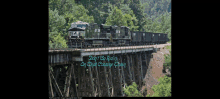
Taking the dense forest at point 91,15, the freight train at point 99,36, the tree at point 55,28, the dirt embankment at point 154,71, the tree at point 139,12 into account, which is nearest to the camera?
the freight train at point 99,36

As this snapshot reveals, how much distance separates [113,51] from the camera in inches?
1008

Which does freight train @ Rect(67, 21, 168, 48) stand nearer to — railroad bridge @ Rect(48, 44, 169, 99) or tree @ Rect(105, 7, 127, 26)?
railroad bridge @ Rect(48, 44, 169, 99)

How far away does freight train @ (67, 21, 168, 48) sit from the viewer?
102 ft

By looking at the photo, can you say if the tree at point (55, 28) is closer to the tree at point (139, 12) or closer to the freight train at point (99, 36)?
the freight train at point (99, 36)

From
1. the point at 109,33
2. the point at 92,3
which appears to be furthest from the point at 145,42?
the point at 92,3

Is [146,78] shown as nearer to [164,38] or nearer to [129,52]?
[129,52]

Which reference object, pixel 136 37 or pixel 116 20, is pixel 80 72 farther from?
pixel 116 20

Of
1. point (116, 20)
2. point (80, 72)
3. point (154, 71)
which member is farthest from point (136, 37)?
point (80, 72)

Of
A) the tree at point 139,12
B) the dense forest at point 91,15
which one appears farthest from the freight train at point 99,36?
the tree at point 139,12

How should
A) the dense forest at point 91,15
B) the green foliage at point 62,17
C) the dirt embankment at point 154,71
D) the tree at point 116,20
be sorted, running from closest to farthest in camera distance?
the dirt embankment at point 154,71, the green foliage at point 62,17, the dense forest at point 91,15, the tree at point 116,20

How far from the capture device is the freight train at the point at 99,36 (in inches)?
1221

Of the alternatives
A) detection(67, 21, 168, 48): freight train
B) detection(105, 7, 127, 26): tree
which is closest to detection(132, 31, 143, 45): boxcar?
detection(67, 21, 168, 48): freight train

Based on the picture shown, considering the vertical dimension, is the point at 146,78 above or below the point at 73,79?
below

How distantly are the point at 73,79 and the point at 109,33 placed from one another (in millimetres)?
18889
